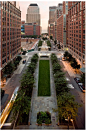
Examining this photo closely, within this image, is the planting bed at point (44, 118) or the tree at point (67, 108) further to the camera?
the planting bed at point (44, 118)

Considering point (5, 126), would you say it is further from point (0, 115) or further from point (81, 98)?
point (81, 98)

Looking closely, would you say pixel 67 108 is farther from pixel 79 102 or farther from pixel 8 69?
pixel 8 69

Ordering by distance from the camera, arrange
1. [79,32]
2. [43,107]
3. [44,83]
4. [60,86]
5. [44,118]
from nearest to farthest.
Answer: [44,118], [43,107], [60,86], [44,83], [79,32]

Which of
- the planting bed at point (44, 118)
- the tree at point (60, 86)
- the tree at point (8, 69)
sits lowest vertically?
the planting bed at point (44, 118)

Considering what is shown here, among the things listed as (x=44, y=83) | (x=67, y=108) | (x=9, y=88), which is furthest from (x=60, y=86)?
(x=9, y=88)

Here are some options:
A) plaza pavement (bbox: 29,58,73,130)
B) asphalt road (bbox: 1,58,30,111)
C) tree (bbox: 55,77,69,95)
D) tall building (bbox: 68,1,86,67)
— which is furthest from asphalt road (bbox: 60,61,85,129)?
asphalt road (bbox: 1,58,30,111)

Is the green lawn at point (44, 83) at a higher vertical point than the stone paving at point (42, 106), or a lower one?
higher

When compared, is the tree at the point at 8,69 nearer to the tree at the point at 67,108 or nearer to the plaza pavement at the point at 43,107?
the plaza pavement at the point at 43,107

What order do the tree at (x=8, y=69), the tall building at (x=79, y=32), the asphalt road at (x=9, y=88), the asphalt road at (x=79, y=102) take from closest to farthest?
the asphalt road at (x=79, y=102) → the asphalt road at (x=9, y=88) → the tree at (x=8, y=69) → the tall building at (x=79, y=32)

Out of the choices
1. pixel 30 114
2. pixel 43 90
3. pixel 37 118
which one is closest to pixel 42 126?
pixel 37 118

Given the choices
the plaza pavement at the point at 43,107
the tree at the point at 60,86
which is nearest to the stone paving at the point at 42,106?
the plaza pavement at the point at 43,107

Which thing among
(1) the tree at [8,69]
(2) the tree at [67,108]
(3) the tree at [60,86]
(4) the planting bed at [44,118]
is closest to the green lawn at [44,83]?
(3) the tree at [60,86]

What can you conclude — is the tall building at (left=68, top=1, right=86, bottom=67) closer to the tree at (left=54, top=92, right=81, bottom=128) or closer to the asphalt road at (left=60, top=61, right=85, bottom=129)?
the asphalt road at (left=60, top=61, right=85, bottom=129)

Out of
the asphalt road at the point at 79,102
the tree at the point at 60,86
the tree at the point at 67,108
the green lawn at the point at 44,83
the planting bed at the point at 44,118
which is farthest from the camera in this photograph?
the green lawn at the point at 44,83
